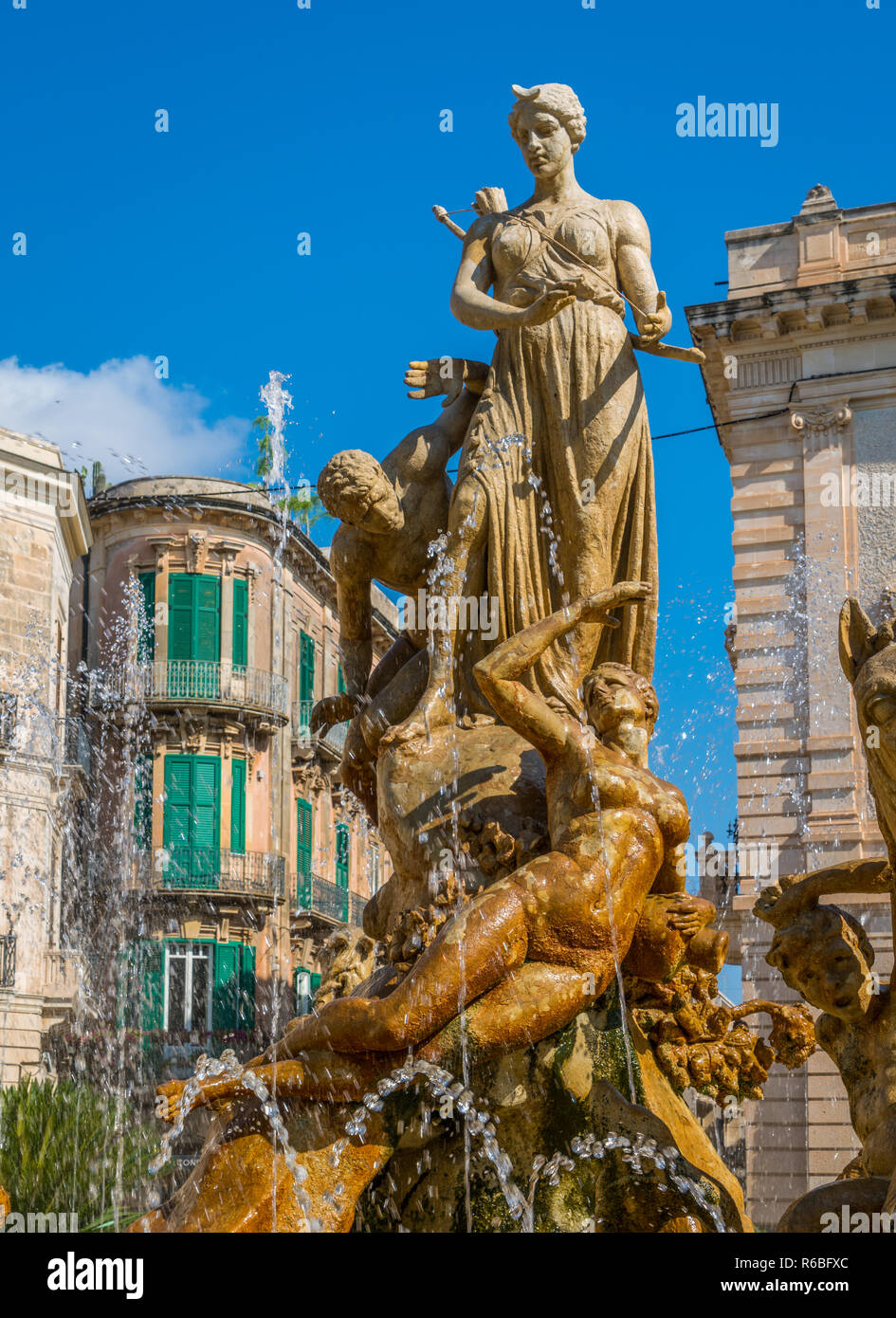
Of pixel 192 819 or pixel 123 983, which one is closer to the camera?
pixel 123 983

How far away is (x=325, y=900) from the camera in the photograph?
33344 millimetres

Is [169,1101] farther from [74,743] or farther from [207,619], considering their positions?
[207,619]

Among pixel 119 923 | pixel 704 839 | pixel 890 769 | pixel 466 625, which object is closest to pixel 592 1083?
pixel 890 769

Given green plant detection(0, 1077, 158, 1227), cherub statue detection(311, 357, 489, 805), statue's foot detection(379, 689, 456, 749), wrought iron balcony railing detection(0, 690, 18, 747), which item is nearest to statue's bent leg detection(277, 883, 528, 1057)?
statue's foot detection(379, 689, 456, 749)

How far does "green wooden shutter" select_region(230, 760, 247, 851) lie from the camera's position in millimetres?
31312

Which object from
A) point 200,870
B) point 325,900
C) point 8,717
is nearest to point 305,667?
point 325,900

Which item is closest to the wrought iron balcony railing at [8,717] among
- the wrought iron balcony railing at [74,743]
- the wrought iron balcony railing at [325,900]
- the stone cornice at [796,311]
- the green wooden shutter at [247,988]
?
the wrought iron balcony railing at [74,743]

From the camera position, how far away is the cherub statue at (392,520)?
6.64m

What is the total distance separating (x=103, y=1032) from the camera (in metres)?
27.0

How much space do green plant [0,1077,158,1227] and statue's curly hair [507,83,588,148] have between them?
27.6 feet

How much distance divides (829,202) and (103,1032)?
1679 cm

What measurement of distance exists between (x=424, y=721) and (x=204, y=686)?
1025 inches

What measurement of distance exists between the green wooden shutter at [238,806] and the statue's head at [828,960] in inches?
1057
